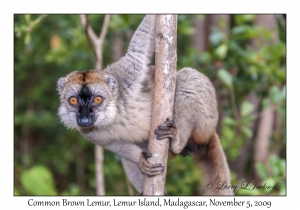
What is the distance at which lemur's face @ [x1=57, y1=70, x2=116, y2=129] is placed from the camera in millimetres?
Answer: 4727

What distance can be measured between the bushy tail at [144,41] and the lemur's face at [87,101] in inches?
19.4

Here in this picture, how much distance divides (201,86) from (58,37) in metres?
4.74

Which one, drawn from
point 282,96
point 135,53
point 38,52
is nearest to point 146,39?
point 135,53

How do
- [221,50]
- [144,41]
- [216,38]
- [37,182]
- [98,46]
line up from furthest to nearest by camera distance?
[37,182]
[216,38]
[221,50]
[98,46]
[144,41]

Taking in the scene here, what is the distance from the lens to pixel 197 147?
17.9 feet

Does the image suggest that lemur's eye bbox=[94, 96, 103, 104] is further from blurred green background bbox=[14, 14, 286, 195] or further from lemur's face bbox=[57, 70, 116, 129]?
blurred green background bbox=[14, 14, 286, 195]

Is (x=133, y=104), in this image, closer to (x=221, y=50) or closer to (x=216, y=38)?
(x=221, y=50)

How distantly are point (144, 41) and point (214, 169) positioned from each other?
193 centimetres

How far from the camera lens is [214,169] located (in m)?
5.50

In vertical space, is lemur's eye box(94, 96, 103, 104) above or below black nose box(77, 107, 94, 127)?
above

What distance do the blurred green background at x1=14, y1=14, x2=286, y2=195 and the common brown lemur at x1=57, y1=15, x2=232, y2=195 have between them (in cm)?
82

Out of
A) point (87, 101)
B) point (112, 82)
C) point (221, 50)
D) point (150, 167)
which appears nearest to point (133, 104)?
point (112, 82)

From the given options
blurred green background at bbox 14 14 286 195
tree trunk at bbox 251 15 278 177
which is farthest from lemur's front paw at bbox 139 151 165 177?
tree trunk at bbox 251 15 278 177

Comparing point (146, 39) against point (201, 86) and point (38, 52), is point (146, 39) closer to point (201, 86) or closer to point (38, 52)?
point (201, 86)
